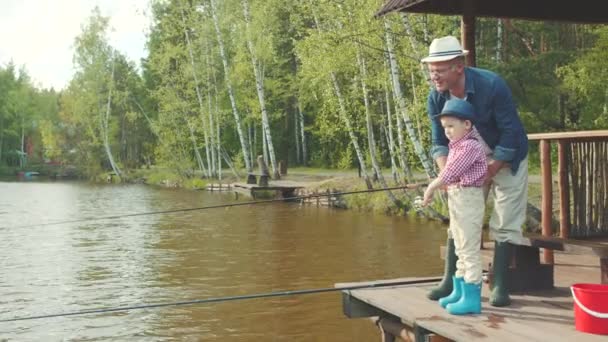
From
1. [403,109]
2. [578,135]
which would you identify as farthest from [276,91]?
[578,135]

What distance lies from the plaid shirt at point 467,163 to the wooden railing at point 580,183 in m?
1.78

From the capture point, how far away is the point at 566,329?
4.81 m

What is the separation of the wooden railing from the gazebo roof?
182 centimetres

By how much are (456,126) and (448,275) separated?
3.78 ft

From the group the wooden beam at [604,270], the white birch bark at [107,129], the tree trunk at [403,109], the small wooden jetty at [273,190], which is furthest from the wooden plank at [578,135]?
the white birch bark at [107,129]

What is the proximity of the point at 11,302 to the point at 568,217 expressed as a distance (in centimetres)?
806

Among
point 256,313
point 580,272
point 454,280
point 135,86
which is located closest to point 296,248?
point 256,313

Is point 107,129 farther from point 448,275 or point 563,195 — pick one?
point 448,275

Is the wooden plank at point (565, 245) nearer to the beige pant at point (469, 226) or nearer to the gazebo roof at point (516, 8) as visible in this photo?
the beige pant at point (469, 226)

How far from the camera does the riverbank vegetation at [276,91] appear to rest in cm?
1942

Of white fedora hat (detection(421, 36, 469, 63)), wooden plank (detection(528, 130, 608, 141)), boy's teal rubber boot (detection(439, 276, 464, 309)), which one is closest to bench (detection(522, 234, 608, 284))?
boy's teal rubber boot (detection(439, 276, 464, 309))

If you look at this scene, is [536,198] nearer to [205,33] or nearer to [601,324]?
[601,324]

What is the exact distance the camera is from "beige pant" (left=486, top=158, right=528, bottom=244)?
533 centimetres

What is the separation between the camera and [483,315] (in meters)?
5.17
